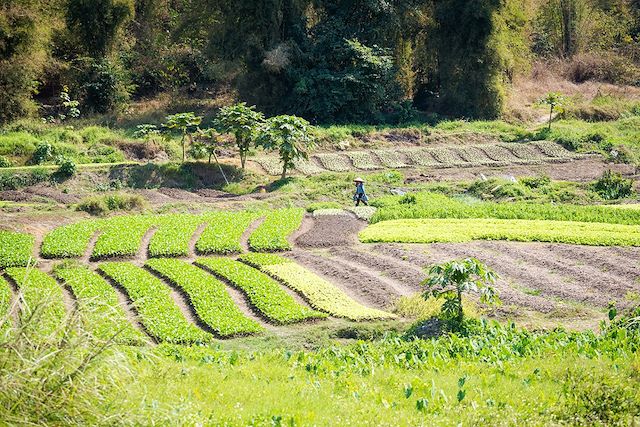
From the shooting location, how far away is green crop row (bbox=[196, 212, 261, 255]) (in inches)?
1027

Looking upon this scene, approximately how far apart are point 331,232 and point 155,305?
32.6ft

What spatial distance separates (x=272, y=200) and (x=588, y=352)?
20.3 m

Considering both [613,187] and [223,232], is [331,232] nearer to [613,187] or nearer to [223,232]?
[223,232]

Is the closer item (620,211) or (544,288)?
(544,288)

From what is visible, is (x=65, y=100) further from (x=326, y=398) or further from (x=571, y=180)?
(x=326, y=398)

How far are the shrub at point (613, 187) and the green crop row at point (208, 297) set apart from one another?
65.3 ft

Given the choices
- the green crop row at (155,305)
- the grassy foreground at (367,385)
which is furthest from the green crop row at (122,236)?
the grassy foreground at (367,385)

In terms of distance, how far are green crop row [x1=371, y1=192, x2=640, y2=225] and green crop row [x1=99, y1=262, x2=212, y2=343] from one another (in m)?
10.8

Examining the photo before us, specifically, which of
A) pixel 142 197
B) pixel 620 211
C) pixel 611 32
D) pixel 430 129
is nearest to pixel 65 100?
pixel 142 197

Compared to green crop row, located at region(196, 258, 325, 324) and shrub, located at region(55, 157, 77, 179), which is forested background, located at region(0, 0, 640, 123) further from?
green crop row, located at region(196, 258, 325, 324)

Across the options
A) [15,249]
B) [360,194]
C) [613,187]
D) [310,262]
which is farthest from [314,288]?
[613,187]

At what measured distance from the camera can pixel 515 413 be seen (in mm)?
11570

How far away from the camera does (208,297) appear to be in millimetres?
20781

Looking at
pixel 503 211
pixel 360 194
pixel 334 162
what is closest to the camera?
pixel 503 211
